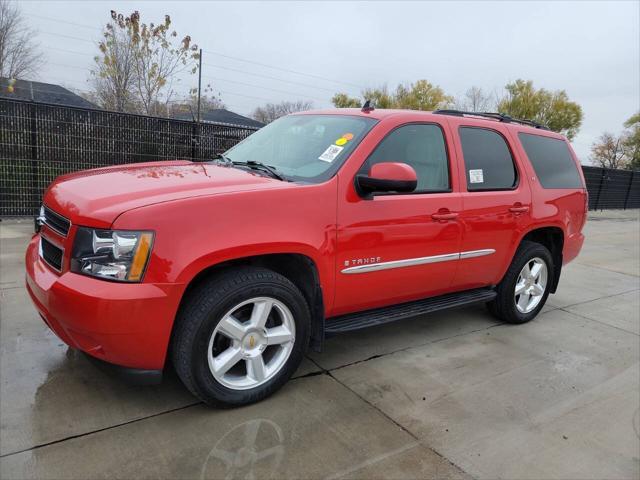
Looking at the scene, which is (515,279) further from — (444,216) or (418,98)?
(418,98)

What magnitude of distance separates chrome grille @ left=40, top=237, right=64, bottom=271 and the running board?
1617 mm

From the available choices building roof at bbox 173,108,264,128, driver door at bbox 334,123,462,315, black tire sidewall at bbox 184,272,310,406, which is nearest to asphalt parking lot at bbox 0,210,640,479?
black tire sidewall at bbox 184,272,310,406

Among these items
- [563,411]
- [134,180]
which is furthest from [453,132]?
[134,180]

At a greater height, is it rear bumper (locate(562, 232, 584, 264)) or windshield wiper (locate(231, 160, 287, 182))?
windshield wiper (locate(231, 160, 287, 182))

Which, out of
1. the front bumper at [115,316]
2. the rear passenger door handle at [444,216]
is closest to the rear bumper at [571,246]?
the rear passenger door handle at [444,216]

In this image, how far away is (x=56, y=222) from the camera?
2740 millimetres

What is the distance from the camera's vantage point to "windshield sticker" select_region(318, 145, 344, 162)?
10.4ft

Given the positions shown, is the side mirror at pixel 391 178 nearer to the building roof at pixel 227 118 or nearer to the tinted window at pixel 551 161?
the tinted window at pixel 551 161

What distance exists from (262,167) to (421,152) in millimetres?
1210

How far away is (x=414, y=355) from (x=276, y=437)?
1542 mm

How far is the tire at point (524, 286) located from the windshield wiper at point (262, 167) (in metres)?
2.47

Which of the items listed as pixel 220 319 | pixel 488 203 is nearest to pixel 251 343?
pixel 220 319

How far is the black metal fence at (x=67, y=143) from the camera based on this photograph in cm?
776

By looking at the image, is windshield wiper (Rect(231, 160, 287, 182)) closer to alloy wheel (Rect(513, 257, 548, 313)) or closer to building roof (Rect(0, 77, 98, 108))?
alloy wheel (Rect(513, 257, 548, 313))
